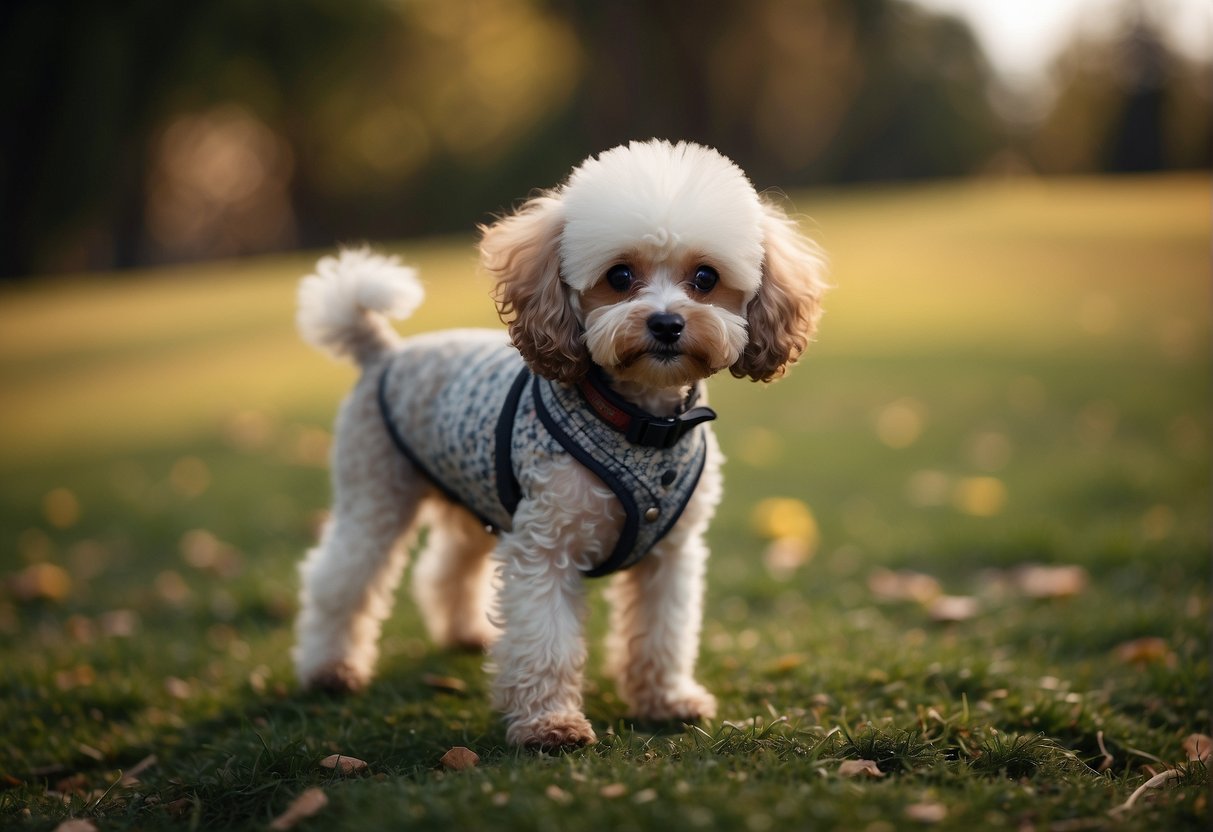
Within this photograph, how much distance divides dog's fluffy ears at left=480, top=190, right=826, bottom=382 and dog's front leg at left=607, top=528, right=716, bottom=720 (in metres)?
0.78

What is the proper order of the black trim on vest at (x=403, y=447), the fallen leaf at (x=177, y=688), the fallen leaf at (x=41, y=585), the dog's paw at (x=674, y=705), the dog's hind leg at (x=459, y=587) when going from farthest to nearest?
the fallen leaf at (x=41, y=585) → the dog's hind leg at (x=459, y=587) → the fallen leaf at (x=177, y=688) → the black trim on vest at (x=403, y=447) → the dog's paw at (x=674, y=705)

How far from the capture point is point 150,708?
4.41 meters

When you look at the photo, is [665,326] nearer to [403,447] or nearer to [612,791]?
[612,791]

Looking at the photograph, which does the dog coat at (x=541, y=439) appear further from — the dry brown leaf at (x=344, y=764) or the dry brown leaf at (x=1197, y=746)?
the dry brown leaf at (x=1197, y=746)

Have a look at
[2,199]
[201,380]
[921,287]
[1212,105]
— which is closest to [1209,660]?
[921,287]

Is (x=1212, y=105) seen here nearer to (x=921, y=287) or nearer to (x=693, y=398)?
(x=921, y=287)

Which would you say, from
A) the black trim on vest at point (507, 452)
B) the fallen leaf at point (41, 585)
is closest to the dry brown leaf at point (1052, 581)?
the black trim on vest at point (507, 452)

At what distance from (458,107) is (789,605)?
40.4 metres

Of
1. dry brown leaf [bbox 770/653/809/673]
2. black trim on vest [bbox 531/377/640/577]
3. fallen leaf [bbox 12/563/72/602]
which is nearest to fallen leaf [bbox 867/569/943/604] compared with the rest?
dry brown leaf [bbox 770/653/809/673]

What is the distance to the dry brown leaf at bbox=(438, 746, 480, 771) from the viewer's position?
11.0ft

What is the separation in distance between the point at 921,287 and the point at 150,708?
12.9 m

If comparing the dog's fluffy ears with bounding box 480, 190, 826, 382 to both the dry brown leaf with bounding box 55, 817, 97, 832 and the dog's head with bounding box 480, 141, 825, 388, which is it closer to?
the dog's head with bounding box 480, 141, 825, 388

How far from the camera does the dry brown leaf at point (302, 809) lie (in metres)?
2.84

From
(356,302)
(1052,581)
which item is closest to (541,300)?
(356,302)
